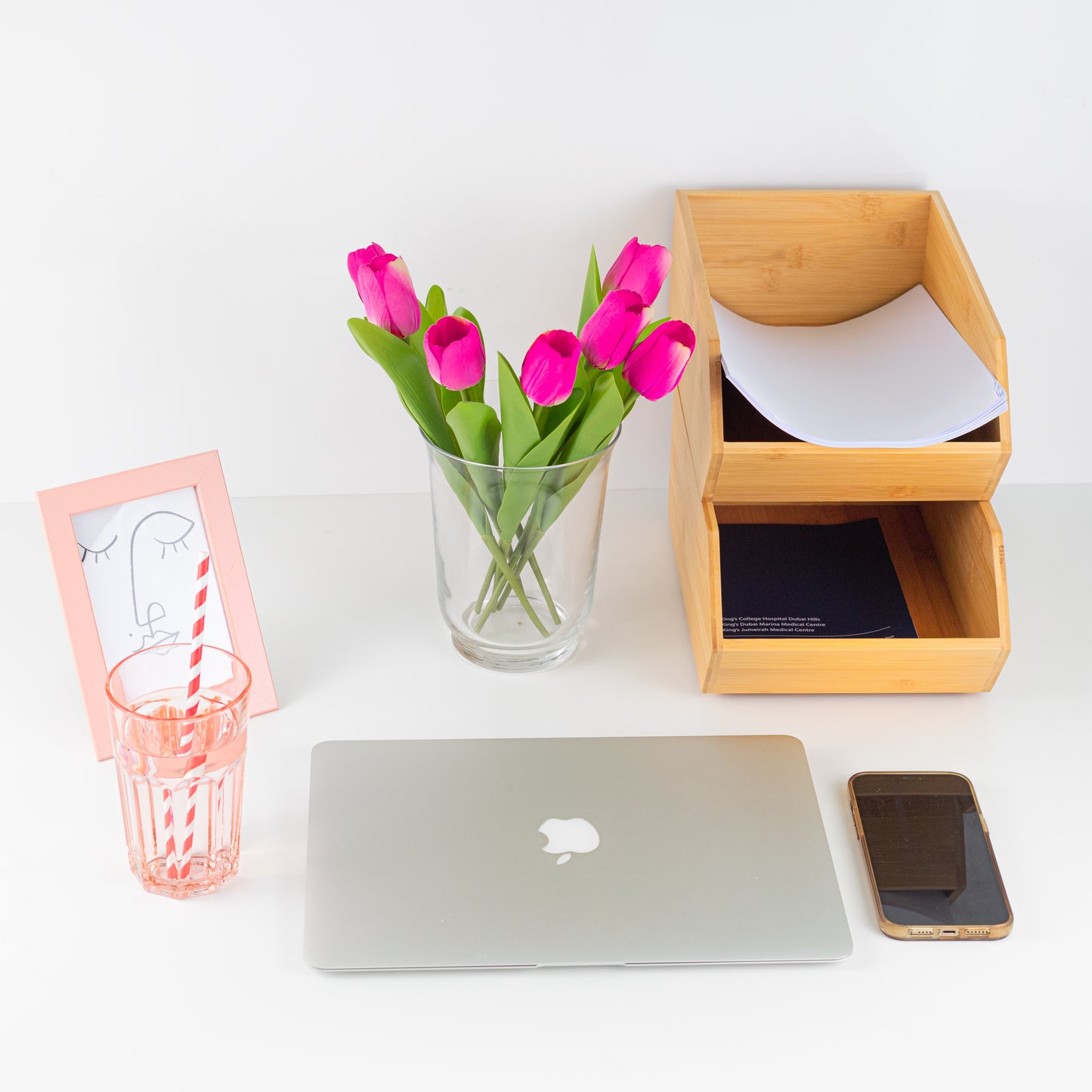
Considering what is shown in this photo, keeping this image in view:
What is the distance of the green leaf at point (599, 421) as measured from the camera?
86 centimetres

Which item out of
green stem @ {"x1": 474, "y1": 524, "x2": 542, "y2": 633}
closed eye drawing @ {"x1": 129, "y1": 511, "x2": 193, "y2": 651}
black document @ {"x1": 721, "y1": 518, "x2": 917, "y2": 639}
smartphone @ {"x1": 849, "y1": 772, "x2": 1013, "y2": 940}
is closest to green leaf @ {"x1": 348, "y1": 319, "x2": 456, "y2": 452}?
green stem @ {"x1": 474, "y1": 524, "x2": 542, "y2": 633}

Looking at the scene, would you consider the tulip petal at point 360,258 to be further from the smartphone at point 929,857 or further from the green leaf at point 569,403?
the smartphone at point 929,857

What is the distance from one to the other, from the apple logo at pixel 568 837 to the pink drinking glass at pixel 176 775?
23 cm

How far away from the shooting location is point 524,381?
0.84 meters

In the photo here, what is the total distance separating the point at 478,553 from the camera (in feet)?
3.27

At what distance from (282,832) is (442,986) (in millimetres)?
187

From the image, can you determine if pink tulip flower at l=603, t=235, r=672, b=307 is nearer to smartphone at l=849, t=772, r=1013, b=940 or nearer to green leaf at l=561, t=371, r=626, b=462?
green leaf at l=561, t=371, r=626, b=462

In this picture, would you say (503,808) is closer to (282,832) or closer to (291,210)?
(282,832)

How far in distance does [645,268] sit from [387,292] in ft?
0.68

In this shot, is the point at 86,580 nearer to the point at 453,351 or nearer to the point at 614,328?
the point at 453,351

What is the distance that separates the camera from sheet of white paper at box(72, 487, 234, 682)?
91 cm

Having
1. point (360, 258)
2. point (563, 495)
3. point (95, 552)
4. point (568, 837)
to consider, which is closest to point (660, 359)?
point (563, 495)

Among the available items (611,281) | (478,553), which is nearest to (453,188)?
(611,281)

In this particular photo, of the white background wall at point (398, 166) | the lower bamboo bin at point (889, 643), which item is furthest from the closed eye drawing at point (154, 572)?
the lower bamboo bin at point (889, 643)
